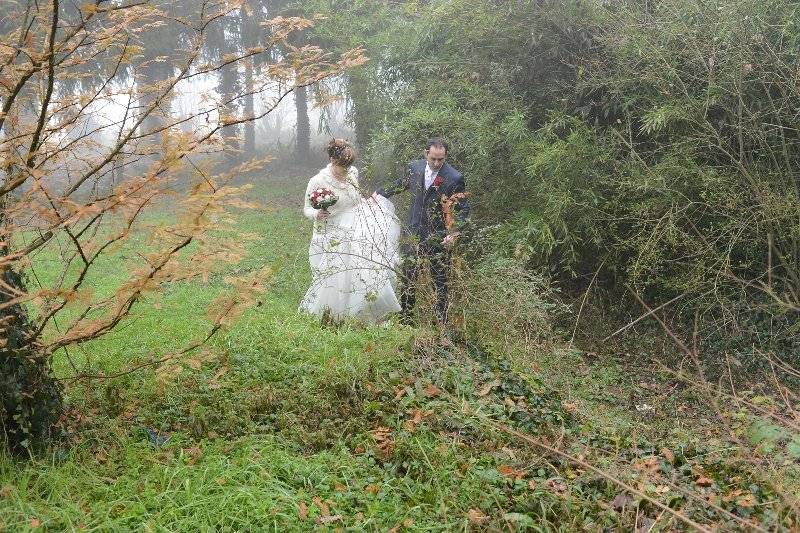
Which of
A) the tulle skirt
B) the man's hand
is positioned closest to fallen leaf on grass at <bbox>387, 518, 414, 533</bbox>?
the man's hand

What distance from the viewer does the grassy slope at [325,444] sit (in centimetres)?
345

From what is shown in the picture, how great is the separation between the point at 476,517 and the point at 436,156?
4237 mm

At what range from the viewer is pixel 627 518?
Answer: 134 inches

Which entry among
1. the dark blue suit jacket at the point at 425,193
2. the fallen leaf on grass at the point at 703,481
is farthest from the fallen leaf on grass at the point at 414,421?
the dark blue suit jacket at the point at 425,193

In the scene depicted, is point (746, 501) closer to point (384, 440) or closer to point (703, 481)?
point (703, 481)

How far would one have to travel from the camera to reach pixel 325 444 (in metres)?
4.31

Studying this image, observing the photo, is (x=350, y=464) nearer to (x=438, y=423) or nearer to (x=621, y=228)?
(x=438, y=423)

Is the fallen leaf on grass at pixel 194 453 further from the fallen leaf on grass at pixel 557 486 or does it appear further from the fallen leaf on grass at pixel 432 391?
the fallen leaf on grass at pixel 557 486

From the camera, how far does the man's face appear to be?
22.9 feet

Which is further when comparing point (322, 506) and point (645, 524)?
point (322, 506)

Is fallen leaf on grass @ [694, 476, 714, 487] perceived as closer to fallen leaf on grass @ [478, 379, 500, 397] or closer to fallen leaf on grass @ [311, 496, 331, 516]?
fallen leaf on grass @ [478, 379, 500, 397]

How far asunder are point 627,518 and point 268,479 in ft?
6.07

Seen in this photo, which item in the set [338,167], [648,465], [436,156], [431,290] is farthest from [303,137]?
[648,465]

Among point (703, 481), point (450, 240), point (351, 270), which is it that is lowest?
point (703, 481)
